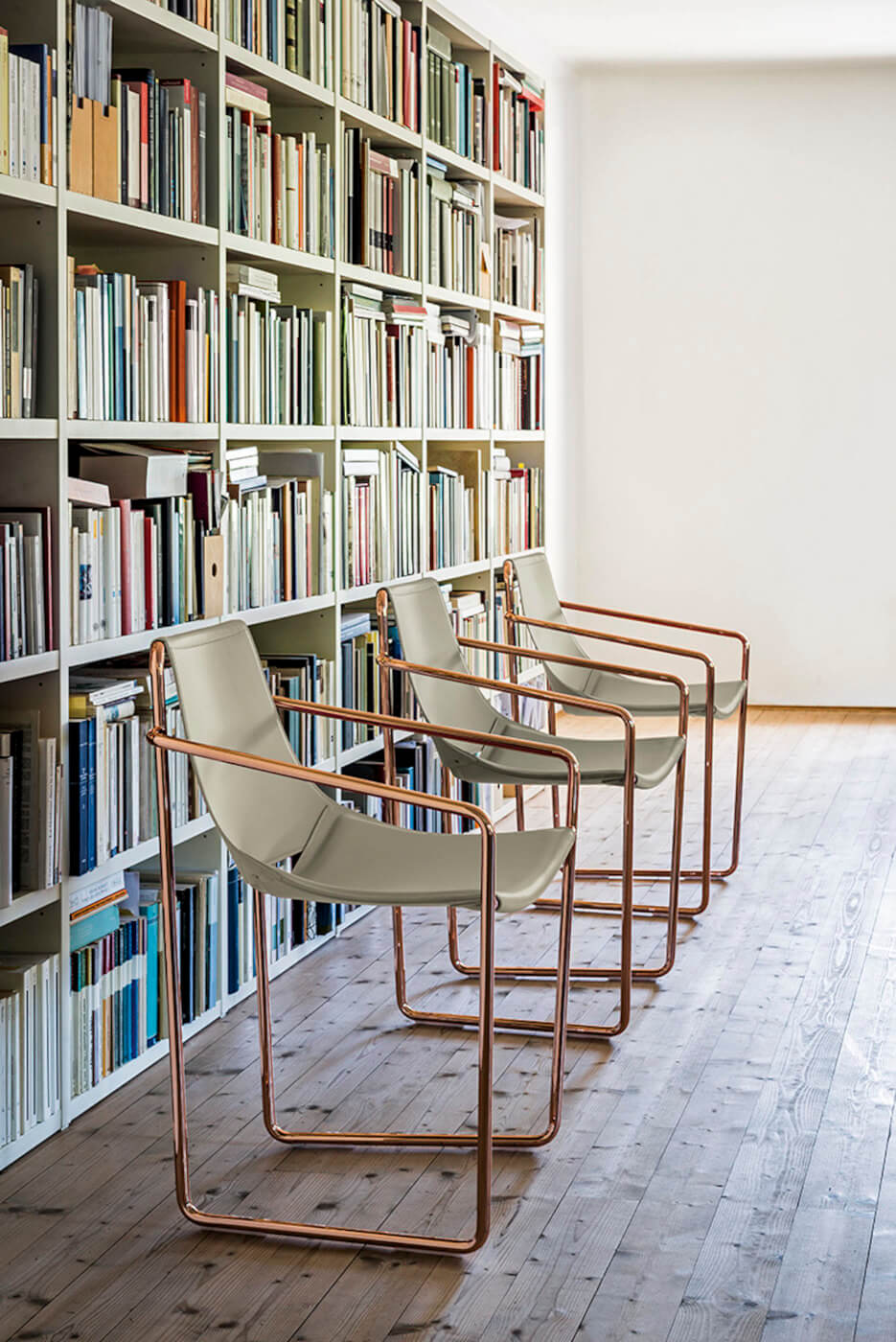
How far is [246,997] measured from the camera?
140 inches

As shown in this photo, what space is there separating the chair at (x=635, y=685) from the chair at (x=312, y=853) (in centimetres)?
135

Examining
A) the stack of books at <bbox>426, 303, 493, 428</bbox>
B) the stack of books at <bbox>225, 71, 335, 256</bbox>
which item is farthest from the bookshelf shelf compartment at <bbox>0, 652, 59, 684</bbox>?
the stack of books at <bbox>426, 303, 493, 428</bbox>

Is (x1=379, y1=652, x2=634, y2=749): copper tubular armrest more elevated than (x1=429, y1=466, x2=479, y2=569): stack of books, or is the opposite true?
(x1=429, y1=466, x2=479, y2=569): stack of books

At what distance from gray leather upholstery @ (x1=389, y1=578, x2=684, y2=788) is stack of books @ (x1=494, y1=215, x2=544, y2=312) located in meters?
2.00

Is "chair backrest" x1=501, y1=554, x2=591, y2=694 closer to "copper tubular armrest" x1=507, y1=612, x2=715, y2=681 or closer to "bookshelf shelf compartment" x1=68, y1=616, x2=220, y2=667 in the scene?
"copper tubular armrest" x1=507, y1=612, x2=715, y2=681

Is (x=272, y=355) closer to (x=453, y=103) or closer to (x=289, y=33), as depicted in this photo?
(x=289, y=33)

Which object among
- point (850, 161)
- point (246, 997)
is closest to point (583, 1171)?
point (246, 997)

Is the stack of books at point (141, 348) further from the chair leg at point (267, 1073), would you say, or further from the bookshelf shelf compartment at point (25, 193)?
the chair leg at point (267, 1073)

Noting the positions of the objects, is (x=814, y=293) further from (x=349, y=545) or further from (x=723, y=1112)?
(x=723, y=1112)

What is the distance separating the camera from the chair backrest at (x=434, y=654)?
359 centimetres

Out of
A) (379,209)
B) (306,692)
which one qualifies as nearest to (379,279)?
(379,209)

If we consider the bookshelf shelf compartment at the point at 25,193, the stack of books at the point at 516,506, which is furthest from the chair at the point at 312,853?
the stack of books at the point at 516,506

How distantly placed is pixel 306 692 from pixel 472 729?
0.39 metres

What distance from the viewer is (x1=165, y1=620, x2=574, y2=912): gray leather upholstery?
249cm
